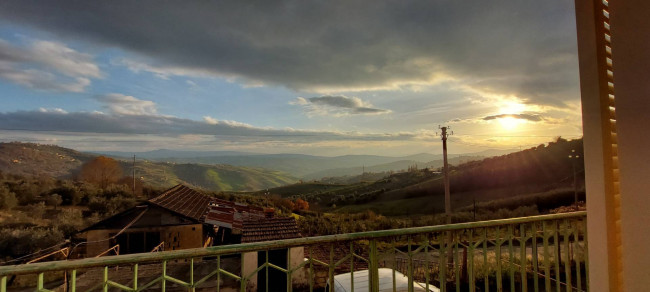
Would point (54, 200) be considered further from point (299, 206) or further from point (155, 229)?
point (299, 206)

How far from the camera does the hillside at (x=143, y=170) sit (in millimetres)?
53875

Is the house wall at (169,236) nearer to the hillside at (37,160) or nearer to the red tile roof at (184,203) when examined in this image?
the red tile roof at (184,203)

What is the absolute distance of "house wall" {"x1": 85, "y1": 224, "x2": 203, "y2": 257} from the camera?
11906 millimetres

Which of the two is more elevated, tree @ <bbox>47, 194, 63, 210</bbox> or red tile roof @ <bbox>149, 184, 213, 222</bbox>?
red tile roof @ <bbox>149, 184, 213, 222</bbox>

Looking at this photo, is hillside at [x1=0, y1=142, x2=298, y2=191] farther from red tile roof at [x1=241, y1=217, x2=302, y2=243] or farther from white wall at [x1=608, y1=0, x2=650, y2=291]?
white wall at [x1=608, y1=0, x2=650, y2=291]

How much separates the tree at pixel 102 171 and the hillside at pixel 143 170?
322cm

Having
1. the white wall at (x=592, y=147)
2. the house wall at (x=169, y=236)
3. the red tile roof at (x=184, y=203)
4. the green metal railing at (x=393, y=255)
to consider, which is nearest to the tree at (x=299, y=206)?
the red tile roof at (x=184, y=203)

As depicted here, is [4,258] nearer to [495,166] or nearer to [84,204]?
[84,204]

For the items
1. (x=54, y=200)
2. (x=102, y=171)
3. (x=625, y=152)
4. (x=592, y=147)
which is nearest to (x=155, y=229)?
(x=592, y=147)

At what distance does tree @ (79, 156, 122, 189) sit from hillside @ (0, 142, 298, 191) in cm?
322

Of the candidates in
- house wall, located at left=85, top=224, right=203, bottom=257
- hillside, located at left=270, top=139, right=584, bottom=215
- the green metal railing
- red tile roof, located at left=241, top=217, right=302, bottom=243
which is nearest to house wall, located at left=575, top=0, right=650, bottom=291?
the green metal railing

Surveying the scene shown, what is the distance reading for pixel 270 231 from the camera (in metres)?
9.98

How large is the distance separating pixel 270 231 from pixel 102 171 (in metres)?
42.7

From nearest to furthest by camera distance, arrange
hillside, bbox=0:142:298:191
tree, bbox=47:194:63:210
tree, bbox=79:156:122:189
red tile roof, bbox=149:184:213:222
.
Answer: red tile roof, bbox=149:184:213:222, tree, bbox=47:194:63:210, tree, bbox=79:156:122:189, hillside, bbox=0:142:298:191
